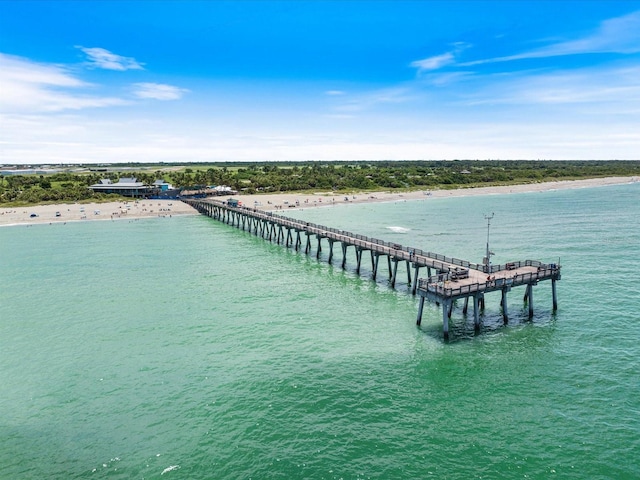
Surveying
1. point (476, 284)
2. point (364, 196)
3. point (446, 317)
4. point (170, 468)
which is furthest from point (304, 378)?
point (364, 196)

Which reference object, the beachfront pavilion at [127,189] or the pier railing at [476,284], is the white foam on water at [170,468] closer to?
the pier railing at [476,284]

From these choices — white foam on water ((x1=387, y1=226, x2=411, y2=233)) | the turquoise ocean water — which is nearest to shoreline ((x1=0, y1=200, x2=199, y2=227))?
the turquoise ocean water

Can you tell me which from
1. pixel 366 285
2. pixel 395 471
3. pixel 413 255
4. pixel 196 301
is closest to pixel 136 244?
pixel 196 301

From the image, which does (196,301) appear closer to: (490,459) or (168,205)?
(490,459)

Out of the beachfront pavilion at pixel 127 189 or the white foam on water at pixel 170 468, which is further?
the beachfront pavilion at pixel 127 189

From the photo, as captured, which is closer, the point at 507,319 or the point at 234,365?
the point at 234,365

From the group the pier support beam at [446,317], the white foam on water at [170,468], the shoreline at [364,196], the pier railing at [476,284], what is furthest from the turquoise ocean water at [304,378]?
the shoreline at [364,196]

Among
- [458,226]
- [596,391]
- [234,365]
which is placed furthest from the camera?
[458,226]
